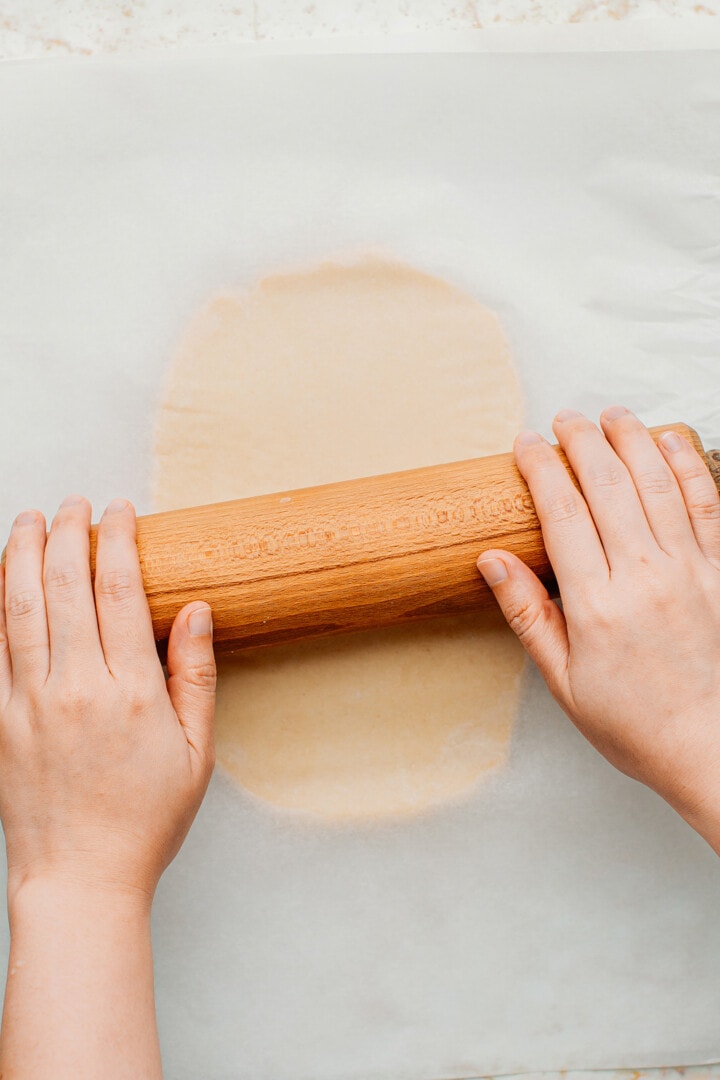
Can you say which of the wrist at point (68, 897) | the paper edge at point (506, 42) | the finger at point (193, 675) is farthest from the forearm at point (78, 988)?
the paper edge at point (506, 42)

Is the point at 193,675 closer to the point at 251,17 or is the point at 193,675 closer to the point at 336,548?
the point at 336,548

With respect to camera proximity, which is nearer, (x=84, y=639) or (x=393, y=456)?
(x=84, y=639)

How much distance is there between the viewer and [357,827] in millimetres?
938

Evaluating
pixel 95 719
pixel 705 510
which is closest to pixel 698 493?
pixel 705 510

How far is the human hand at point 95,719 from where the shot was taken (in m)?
0.76

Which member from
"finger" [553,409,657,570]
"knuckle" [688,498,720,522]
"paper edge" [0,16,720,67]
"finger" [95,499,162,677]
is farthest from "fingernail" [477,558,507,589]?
"paper edge" [0,16,720,67]

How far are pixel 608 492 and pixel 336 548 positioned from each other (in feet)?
0.90

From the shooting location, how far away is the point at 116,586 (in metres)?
0.79

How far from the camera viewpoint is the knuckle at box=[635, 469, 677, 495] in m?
0.82

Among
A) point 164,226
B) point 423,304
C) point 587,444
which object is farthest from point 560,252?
point 164,226

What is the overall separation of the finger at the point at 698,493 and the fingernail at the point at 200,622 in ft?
1.60

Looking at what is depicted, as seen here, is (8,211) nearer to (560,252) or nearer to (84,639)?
(84,639)

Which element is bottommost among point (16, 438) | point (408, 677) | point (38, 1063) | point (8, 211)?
point (38, 1063)

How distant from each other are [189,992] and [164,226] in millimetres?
878
